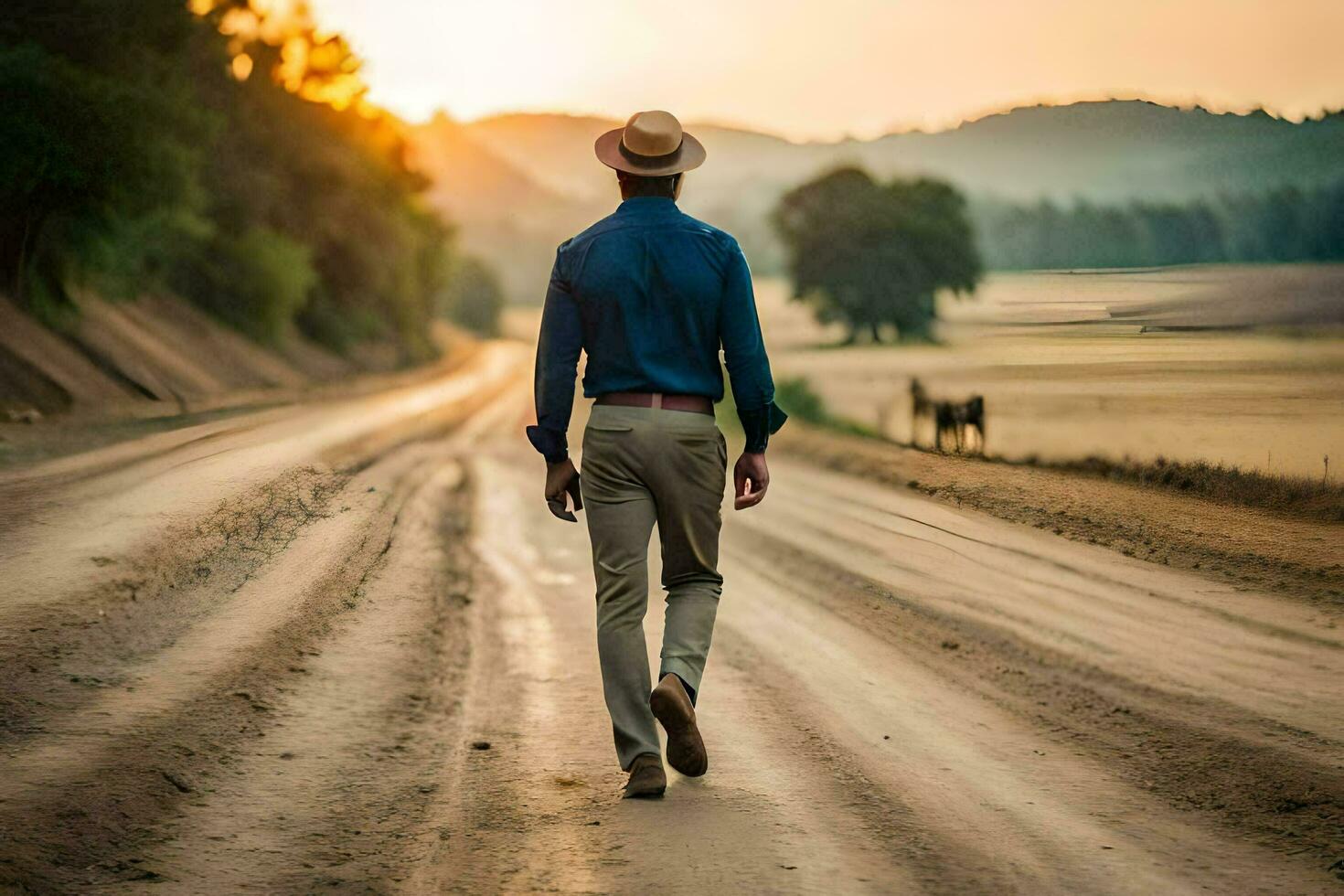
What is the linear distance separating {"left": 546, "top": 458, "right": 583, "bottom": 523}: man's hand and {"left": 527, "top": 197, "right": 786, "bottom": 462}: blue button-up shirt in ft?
0.20

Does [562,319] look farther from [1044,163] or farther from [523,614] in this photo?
[1044,163]

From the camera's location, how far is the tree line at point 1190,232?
24.3 feet

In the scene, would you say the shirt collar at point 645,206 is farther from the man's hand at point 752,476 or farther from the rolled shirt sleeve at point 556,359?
the man's hand at point 752,476

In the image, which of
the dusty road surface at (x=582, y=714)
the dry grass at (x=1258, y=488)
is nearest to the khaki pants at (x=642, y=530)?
the dusty road surface at (x=582, y=714)

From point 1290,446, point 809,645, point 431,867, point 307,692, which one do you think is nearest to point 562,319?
point 431,867

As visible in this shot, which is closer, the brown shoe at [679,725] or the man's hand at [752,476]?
the brown shoe at [679,725]

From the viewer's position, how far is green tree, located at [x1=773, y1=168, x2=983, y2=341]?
17.9 meters

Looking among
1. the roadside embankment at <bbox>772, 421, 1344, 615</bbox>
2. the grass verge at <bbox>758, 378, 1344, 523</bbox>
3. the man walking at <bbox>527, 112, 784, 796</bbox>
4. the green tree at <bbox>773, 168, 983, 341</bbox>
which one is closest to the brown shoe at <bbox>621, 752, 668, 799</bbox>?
the man walking at <bbox>527, 112, 784, 796</bbox>

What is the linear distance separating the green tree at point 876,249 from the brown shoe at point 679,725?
976cm

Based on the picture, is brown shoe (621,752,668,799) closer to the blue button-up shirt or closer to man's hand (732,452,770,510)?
man's hand (732,452,770,510)

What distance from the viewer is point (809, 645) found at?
716cm

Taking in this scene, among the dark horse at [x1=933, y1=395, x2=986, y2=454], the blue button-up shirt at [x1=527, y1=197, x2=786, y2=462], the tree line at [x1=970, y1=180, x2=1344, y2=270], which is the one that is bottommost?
the dark horse at [x1=933, y1=395, x2=986, y2=454]

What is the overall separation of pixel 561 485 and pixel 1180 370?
4.11 m

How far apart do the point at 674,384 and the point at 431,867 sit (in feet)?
5.45
